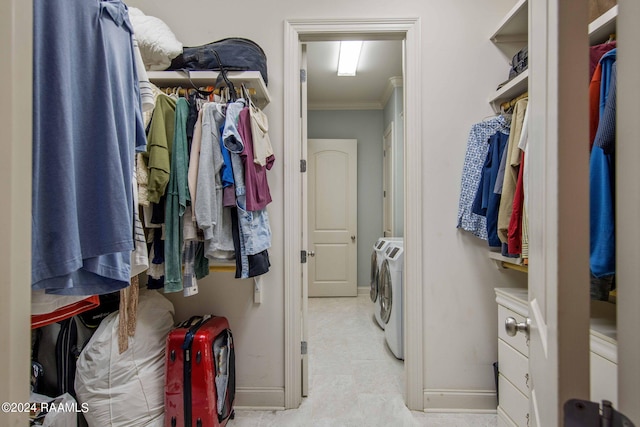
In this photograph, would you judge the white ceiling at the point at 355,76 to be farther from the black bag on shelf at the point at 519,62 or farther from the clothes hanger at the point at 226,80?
the clothes hanger at the point at 226,80

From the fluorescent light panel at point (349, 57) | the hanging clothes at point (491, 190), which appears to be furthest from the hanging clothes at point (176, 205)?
the fluorescent light panel at point (349, 57)

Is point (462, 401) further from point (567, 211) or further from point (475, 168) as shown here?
point (567, 211)

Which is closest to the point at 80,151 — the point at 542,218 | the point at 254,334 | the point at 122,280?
the point at 122,280

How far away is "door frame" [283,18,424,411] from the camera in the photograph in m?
1.80

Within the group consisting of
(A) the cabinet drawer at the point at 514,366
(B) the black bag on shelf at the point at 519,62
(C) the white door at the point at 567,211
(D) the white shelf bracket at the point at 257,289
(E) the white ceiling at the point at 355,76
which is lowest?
(A) the cabinet drawer at the point at 514,366

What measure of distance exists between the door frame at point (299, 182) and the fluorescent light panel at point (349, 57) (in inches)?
41.9

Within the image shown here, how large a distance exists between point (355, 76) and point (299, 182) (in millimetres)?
2334

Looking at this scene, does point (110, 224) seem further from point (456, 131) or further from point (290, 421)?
point (456, 131)

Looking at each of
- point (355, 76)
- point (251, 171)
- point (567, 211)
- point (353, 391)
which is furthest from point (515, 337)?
point (355, 76)

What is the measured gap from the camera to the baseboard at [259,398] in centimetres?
181

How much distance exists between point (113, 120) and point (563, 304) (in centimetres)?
101

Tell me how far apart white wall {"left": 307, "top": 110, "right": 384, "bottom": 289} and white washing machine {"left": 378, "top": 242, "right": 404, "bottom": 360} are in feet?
5.81

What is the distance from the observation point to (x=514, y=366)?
4.82ft

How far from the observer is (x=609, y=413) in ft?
1.21
